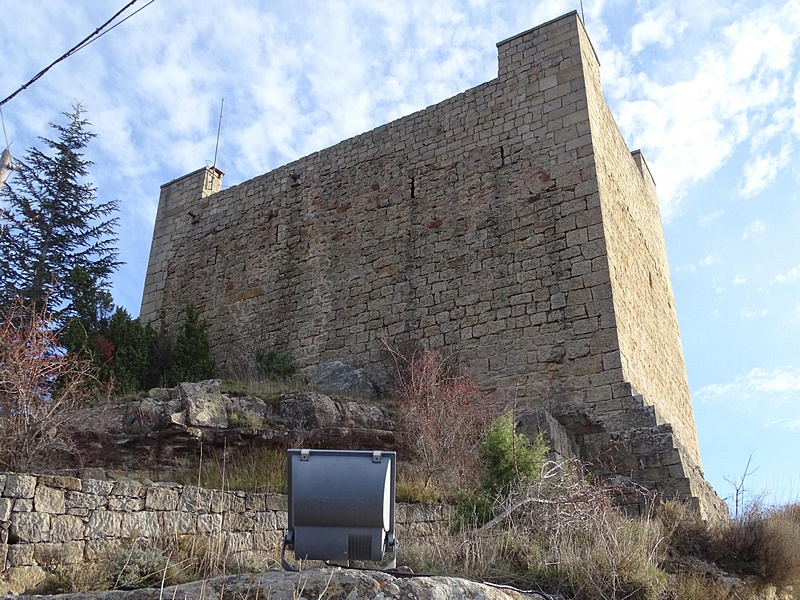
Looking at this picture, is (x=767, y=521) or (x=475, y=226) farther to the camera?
(x=475, y=226)

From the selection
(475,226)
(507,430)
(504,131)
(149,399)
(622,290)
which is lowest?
(507,430)

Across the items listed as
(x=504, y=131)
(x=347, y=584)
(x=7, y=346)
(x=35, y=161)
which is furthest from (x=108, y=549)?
(x=35, y=161)

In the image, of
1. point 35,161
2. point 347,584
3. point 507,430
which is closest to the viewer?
point 347,584

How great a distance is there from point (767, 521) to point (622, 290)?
14.7ft

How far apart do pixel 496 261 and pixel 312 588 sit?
7796mm

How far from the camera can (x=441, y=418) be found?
26.6 ft

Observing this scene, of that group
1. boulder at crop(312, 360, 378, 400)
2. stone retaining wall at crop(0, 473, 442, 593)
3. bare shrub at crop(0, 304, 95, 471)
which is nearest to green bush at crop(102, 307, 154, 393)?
boulder at crop(312, 360, 378, 400)

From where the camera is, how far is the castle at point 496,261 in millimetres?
A: 9328

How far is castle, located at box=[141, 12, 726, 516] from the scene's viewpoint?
933 cm

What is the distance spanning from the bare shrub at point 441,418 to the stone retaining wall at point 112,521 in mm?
1411

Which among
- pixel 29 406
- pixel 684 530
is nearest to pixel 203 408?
pixel 29 406

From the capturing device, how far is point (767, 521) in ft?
20.0

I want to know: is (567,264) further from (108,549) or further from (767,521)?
(108,549)

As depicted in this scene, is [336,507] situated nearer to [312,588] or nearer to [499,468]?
[312,588]
